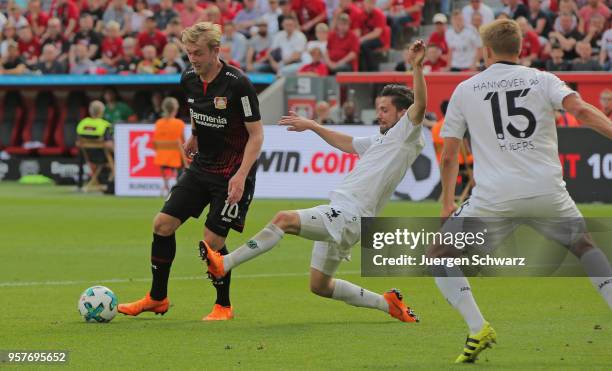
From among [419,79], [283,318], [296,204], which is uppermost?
[419,79]

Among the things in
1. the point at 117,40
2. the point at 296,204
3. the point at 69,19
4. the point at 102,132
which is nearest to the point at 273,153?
the point at 296,204

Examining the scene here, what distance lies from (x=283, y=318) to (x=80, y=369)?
2859 mm

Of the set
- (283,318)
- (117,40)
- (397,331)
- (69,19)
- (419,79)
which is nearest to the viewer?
(419,79)

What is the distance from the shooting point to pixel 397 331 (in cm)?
976

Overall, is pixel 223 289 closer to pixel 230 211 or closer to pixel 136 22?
pixel 230 211

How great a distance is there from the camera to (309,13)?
30.1 metres

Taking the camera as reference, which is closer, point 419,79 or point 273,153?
point 419,79

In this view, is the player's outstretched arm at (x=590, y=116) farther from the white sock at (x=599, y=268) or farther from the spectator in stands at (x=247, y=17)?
the spectator in stands at (x=247, y=17)

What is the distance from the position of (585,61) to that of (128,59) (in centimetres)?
1090

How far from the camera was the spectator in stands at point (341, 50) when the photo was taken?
90.9 feet

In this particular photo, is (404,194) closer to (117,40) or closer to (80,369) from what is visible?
(117,40)

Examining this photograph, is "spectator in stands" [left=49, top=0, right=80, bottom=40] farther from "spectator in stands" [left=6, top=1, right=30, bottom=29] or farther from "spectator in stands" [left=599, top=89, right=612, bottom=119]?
"spectator in stands" [left=599, top=89, right=612, bottom=119]

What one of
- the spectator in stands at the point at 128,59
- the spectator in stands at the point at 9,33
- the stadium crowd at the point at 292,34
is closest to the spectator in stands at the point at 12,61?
the stadium crowd at the point at 292,34

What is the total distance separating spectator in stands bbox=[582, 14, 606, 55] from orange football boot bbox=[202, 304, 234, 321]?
53.9ft
